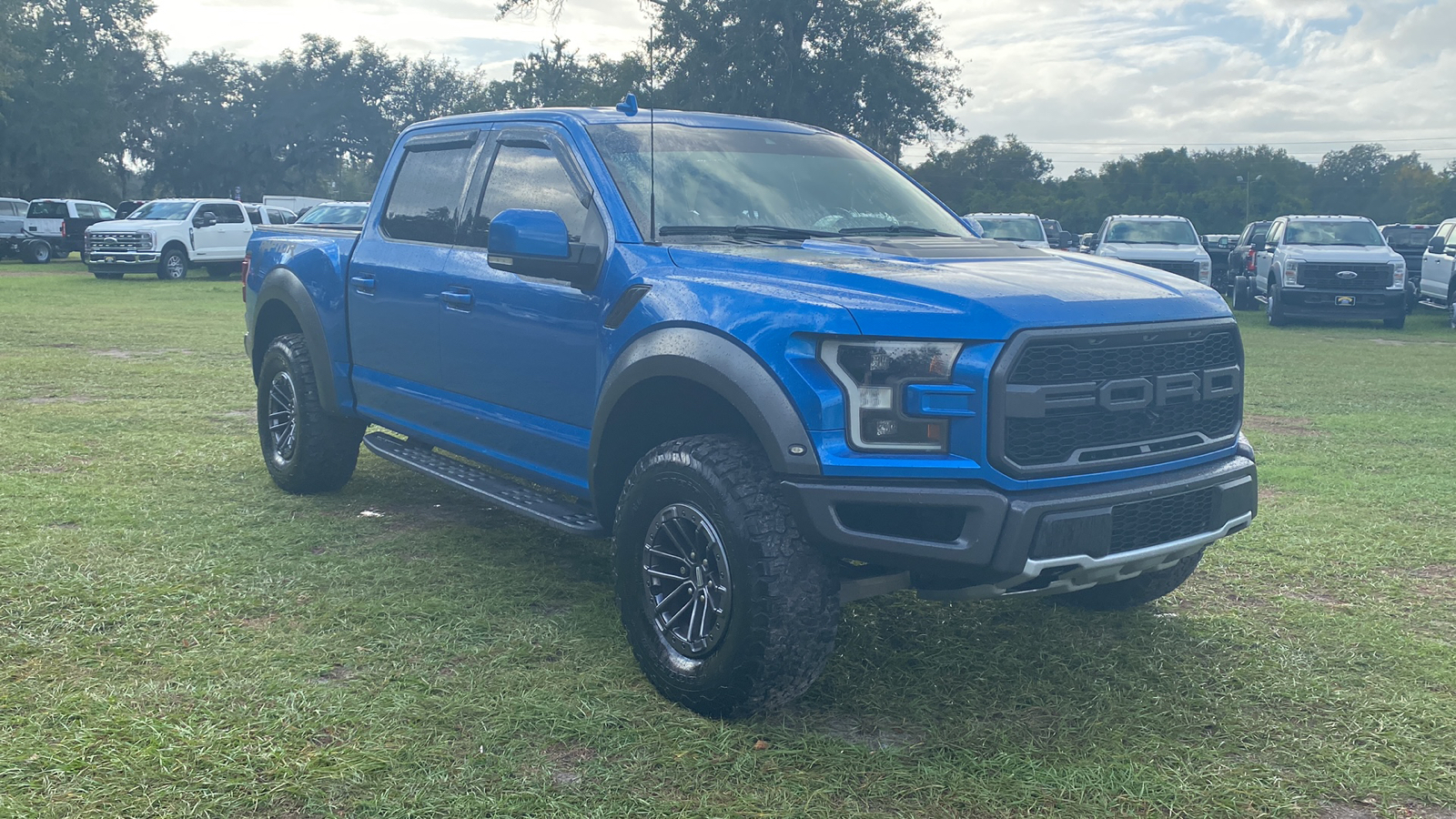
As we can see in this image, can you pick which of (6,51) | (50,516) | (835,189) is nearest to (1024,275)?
(835,189)

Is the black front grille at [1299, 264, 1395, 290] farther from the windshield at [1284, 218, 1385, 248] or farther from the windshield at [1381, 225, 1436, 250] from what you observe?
the windshield at [1381, 225, 1436, 250]

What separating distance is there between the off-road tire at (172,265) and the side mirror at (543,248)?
26367 millimetres

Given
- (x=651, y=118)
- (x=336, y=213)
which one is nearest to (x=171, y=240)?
(x=336, y=213)

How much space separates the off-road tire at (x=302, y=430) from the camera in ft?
21.0

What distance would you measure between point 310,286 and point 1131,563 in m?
4.33

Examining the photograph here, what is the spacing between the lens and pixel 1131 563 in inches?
142

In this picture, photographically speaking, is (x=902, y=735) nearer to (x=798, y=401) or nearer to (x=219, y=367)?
(x=798, y=401)

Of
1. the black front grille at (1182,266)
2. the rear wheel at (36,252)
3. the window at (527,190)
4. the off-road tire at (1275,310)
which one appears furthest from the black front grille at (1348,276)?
the rear wheel at (36,252)

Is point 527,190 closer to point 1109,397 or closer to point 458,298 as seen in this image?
point 458,298

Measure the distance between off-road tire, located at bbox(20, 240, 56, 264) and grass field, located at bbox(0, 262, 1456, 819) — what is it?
31.4 meters

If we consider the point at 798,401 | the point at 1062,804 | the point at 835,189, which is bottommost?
the point at 1062,804

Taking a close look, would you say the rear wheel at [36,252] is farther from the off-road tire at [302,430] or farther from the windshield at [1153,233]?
the off-road tire at [302,430]

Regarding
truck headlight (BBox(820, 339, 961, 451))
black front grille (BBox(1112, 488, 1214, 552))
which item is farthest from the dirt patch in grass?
truck headlight (BBox(820, 339, 961, 451))

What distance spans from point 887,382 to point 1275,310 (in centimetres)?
1938
